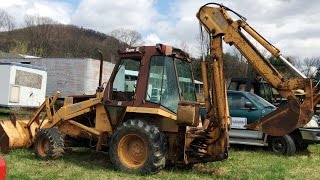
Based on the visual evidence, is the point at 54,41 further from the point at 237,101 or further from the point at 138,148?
the point at 138,148

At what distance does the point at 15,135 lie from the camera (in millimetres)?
11211

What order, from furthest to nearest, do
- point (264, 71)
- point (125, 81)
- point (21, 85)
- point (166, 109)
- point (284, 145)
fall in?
point (21, 85)
point (284, 145)
point (125, 81)
point (166, 109)
point (264, 71)

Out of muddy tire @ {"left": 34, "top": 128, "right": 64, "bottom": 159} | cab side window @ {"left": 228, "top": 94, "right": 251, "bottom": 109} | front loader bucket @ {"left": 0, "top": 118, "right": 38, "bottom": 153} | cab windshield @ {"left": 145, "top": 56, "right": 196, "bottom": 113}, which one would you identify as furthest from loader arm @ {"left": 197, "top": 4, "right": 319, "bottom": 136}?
front loader bucket @ {"left": 0, "top": 118, "right": 38, "bottom": 153}

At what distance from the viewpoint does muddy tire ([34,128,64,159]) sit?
10055 mm

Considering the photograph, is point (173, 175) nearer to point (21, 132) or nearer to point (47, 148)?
point (47, 148)

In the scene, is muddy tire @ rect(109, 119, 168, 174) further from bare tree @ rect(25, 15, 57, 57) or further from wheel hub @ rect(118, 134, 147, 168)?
bare tree @ rect(25, 15, 57, 57)

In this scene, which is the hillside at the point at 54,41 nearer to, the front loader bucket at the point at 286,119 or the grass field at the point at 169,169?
the grass field at the point at 169,169

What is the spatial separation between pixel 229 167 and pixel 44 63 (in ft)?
74.4

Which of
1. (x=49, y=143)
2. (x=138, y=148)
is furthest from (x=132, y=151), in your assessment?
(x=49, y=143)

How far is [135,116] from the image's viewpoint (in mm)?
9352

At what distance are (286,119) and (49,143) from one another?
5.01 m

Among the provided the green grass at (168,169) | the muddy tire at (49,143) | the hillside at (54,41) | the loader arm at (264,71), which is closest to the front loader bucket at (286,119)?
the loader arm at (264,71)

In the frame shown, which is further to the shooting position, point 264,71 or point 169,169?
point 169,169

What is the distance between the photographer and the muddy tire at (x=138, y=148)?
8.66 meters
